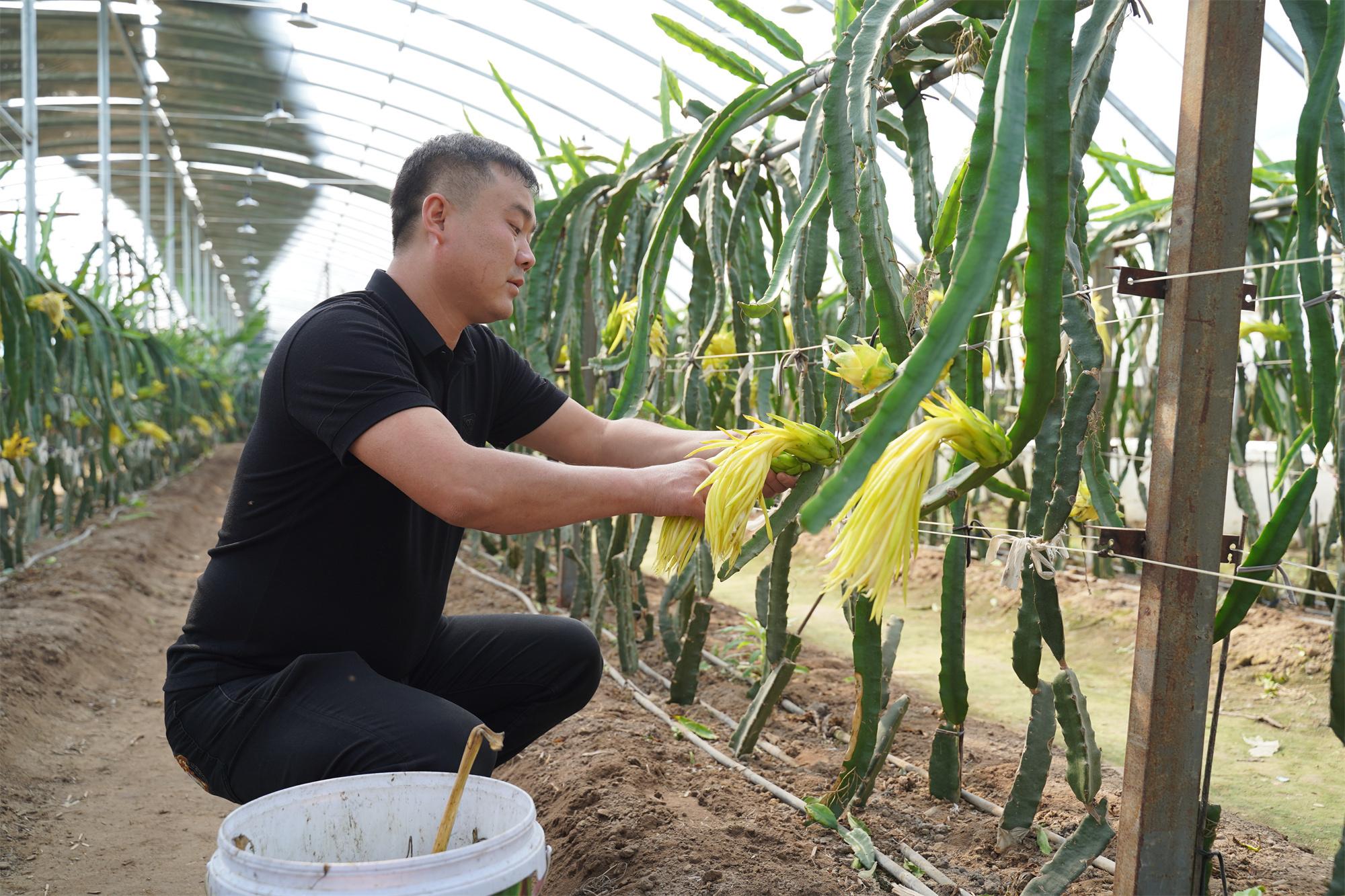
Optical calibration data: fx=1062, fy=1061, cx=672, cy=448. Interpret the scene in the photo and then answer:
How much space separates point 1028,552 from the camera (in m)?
1.30

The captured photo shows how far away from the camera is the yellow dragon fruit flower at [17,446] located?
428 centimetres

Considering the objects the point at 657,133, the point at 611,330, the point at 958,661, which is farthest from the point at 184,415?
the point at 958,661

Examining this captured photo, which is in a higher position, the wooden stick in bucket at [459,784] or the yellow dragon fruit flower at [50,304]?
the yellow dragon fruit flower at [50,304]

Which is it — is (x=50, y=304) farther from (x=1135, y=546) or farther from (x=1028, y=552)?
(x=1135, y=546)

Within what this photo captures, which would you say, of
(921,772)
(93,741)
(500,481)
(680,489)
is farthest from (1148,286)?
(93,741)

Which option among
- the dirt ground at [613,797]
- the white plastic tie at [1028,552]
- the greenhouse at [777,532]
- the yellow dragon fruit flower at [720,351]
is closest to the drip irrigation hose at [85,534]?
the greenhouse at [777,532]

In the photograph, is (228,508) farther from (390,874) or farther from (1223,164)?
(1223,164)

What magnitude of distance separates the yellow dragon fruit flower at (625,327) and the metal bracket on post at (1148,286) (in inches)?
55.2

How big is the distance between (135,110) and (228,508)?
11.7 meters

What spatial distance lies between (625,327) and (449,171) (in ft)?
3.33

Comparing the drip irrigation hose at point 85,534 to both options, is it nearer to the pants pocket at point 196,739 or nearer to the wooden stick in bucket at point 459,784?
the pants pocket at point 196,739

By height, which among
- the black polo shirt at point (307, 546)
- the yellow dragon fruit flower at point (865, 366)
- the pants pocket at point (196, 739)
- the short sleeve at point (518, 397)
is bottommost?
the pants pocket at point (196, 739)

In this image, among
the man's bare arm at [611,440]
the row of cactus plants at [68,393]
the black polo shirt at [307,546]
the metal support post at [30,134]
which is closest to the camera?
the black polo shirt at [307,546]

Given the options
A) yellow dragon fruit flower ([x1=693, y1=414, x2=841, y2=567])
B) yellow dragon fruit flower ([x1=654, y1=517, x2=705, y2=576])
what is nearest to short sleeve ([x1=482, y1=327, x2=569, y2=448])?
yellow dragon fruit flower ([x1=654, y1=517, x2=705, y2=576])
